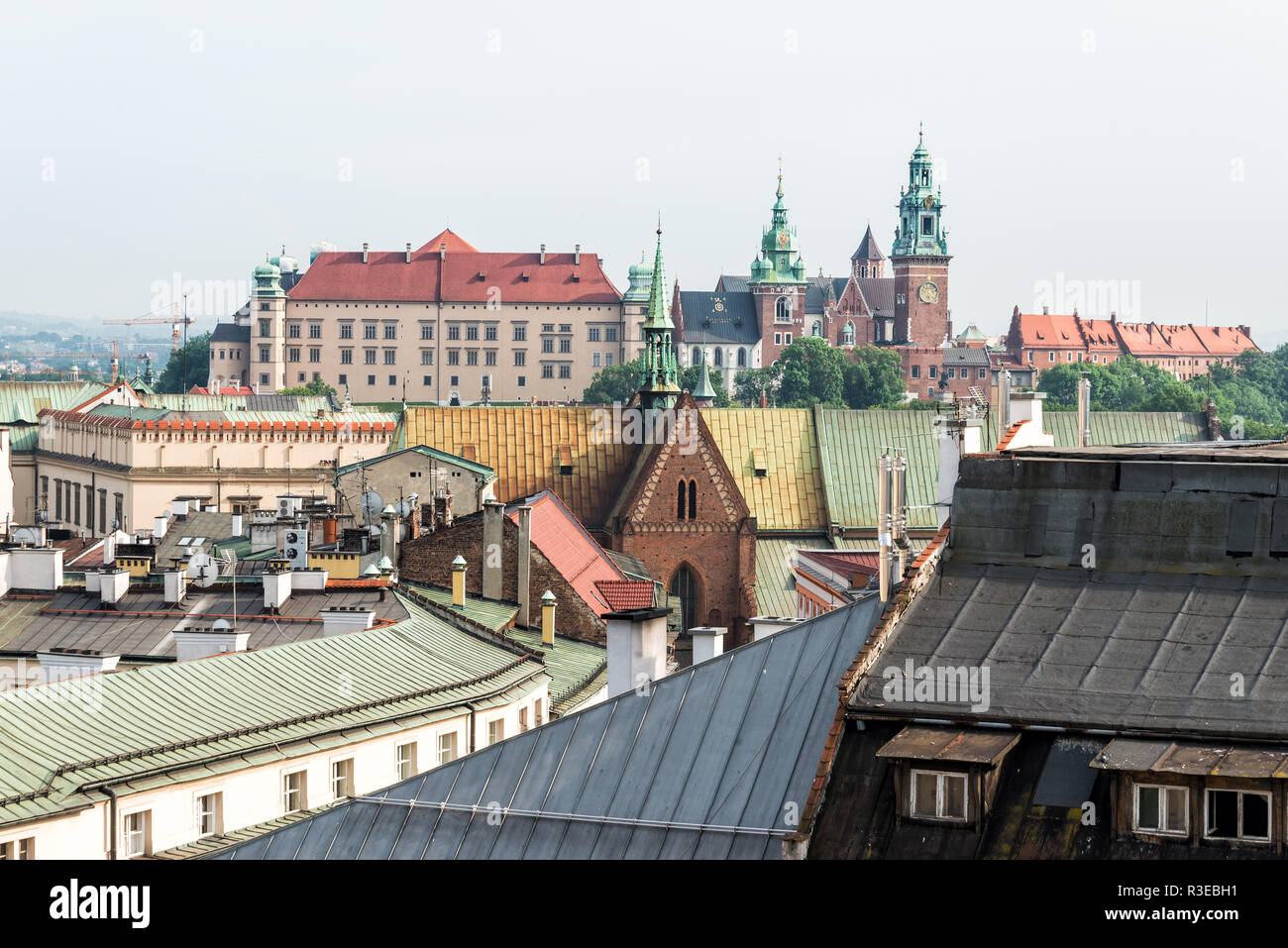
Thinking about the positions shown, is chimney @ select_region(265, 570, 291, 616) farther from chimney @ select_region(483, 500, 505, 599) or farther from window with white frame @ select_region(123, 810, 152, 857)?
window with white frame @ select_region(123, 810, 152, 857)

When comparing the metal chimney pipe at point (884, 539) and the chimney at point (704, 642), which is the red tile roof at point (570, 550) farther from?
the metal chimney pipe at point (884, 539)

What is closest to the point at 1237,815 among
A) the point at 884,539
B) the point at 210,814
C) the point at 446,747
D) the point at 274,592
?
the point at 884,539

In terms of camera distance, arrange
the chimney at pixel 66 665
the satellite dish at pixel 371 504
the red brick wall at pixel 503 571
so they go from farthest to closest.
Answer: the satellite dish at pixel 371 504
the red brick wall at pixel 503 571
the chimney at pixel 66 665

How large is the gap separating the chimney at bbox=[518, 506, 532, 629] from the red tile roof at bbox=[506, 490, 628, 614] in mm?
369

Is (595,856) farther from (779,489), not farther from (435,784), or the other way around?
(779,489)

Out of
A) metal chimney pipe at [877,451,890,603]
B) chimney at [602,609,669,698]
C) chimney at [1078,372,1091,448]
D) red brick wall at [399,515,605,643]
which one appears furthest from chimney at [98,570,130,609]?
metal chimney pipe at [877,451,890,603]

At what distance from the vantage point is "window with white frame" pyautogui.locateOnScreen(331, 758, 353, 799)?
27.2 meters

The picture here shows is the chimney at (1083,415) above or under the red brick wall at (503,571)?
above

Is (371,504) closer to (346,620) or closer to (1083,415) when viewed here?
(346,620)

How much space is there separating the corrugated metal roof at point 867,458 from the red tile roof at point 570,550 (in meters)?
14.0

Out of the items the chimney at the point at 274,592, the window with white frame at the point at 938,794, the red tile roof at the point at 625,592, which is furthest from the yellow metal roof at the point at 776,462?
the window with white frame at the point at 938,794

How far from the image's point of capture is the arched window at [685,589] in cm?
6738

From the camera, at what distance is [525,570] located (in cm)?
4494
